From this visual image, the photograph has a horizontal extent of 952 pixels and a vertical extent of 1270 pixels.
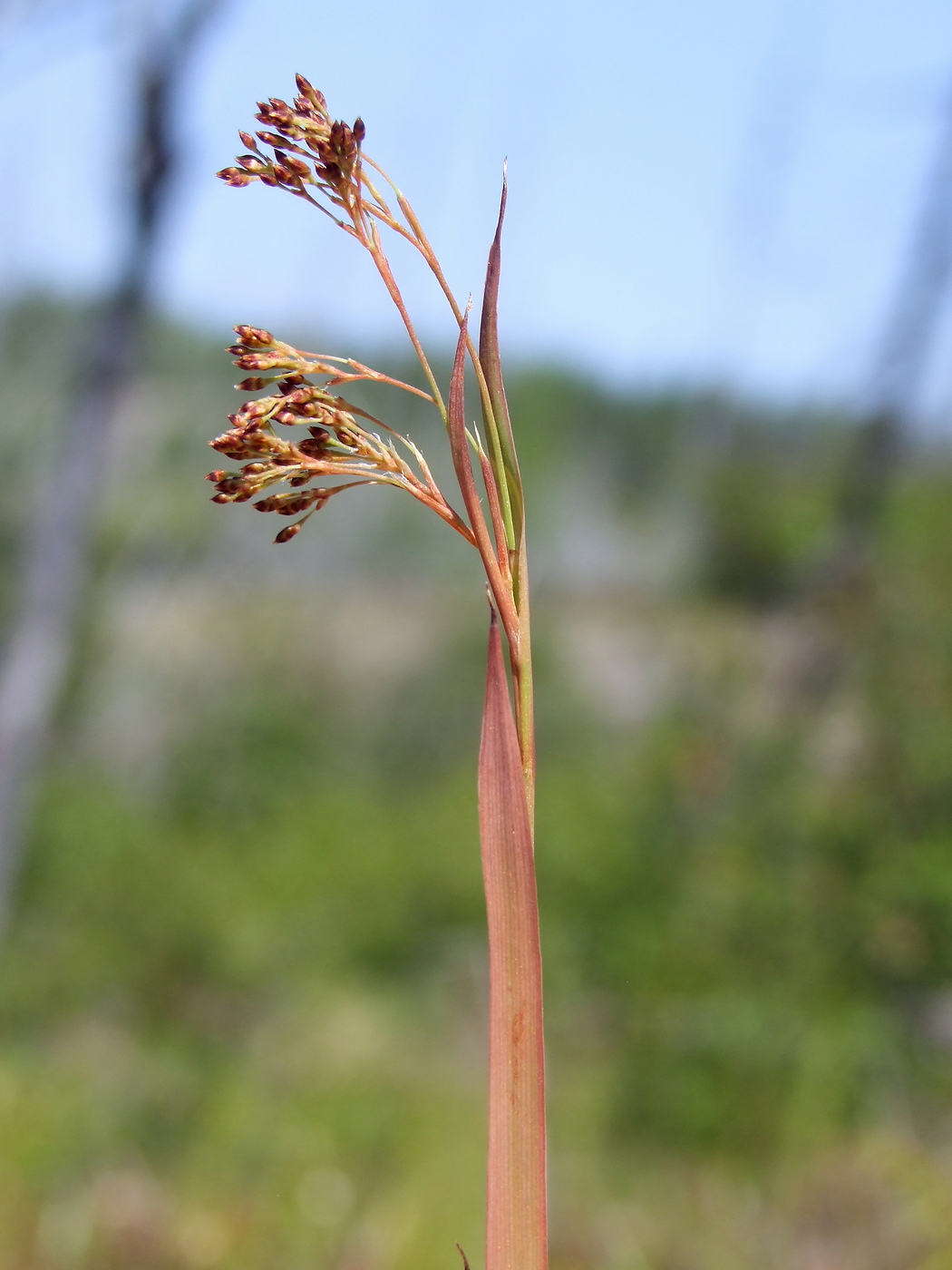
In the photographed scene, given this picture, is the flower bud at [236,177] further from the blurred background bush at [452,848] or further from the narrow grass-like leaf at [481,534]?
the blurred background bush at [452,848]

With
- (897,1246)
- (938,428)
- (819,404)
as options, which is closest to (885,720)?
(938,428)

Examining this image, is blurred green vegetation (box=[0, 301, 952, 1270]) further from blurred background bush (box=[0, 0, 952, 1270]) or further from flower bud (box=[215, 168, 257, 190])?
flower bud (box=[215, 168, 257, 190])

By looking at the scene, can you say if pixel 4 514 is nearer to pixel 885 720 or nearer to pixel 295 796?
pixel 295 796

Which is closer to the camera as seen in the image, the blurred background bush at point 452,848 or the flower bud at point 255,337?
the flower bud at point 255,337

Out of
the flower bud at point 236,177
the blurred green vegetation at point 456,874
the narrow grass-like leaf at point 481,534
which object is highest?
the flower bud at point 236,177

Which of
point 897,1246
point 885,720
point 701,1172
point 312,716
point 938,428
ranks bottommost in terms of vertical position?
point 701,1172

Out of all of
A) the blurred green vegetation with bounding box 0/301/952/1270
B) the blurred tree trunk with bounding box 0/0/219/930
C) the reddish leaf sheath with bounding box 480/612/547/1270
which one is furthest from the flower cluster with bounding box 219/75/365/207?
the blurred tree trunk with bounding box 0/0/219/930

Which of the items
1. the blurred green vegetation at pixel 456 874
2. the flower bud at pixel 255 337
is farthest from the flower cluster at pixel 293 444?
the blurred green vegetation at pixel 456 874
